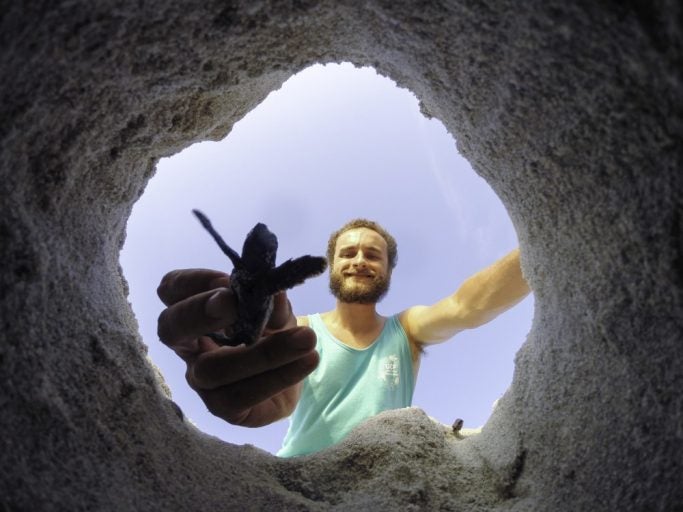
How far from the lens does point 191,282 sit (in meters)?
1.23

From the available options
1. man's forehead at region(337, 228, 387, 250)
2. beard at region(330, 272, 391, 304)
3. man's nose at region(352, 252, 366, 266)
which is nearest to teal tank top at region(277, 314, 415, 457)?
beard at region(330, 272, 391, 304)

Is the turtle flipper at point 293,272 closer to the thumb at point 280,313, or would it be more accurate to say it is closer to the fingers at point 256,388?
the thumb at point 280,313

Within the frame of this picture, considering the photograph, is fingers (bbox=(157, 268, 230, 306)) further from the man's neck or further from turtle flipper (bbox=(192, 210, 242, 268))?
the man's neck

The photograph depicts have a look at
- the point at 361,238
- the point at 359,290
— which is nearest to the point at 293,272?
the point at 359,290

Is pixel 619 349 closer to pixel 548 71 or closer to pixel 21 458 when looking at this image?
pixel 548 71

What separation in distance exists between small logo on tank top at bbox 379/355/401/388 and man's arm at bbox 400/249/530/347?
394 millimetres

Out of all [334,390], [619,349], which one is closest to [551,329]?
[619,349]

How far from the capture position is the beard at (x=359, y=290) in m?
2.77

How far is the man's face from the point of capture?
2.80 meters

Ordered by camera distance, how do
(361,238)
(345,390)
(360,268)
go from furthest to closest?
1. (361,238)
2. (360,268)
3. (345,390)

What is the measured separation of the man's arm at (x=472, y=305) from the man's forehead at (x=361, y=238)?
0.49m

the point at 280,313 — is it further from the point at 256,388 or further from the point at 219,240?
the point at 219,240

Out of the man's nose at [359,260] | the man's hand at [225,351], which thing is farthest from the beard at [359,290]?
the man's hand at [225,351]

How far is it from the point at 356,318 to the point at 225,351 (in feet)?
5.31
